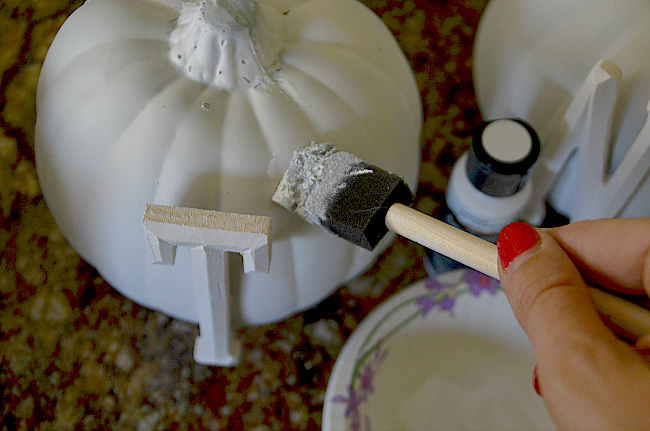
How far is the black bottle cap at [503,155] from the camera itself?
0.57m

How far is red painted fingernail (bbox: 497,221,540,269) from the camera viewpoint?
1.40ft

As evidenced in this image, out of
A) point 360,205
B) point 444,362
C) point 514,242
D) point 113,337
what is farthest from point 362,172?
point 113,337

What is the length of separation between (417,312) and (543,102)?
10.6 inches

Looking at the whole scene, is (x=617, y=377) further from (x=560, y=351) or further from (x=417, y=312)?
(x=417, y=312)

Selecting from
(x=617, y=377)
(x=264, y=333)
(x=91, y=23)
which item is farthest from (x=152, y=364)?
(x=617, y=377)

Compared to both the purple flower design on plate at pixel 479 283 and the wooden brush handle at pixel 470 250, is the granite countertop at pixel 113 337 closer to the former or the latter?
the purple flower design on plate at pixel 479 283

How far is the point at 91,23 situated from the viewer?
0.55m

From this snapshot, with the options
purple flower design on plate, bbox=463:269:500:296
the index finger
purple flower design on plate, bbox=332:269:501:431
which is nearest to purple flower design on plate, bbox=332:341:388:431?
purple flower design on plate, bbox=332:269:501:431

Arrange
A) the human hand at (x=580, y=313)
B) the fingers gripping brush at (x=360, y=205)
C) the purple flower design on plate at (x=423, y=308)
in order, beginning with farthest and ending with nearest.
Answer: the purple flower design on plate at (x=423, y=308)
the fingers gripping brush at (x=360, y=205)
the human hand at (x=580, y=313)

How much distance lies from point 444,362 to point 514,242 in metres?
0.26

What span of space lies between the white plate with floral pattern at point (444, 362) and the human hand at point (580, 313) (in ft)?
0.54

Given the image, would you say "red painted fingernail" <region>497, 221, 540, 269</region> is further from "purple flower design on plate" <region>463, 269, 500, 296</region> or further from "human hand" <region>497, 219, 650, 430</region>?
"purple flower design on plate" <region>463, 269, 500, 296</region>

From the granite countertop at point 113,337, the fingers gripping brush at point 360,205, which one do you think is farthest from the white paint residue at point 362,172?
the granite countertop at point 113,337

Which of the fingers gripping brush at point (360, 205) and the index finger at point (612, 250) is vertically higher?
the index finger at point (612, 250)
